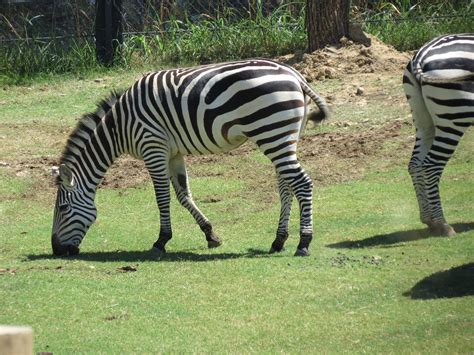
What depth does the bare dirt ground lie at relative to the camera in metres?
14.3

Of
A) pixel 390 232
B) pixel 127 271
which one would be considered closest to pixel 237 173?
pixel 390 232

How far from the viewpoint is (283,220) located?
10688 millimetres

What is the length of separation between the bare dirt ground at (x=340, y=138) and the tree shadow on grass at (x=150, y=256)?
3.33m

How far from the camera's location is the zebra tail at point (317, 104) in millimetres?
10422

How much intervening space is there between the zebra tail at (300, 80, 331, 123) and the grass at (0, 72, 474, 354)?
1390 mm

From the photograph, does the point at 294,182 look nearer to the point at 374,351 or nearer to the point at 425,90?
the point at 425,90

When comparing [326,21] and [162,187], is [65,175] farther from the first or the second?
[326,21]

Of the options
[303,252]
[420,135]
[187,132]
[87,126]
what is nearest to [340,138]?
[420,135]

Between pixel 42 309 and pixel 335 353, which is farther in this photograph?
pixel 42 309

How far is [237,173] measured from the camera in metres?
14.4

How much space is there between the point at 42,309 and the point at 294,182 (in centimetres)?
301

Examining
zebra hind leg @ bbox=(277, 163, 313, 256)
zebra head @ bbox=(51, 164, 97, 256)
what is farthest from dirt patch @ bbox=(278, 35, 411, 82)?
zebra hind leg @ bbox=(277, 163, 313, 256)

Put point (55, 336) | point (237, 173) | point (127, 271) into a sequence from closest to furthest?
point (55, 336), point (127, 271), point (237, 173)

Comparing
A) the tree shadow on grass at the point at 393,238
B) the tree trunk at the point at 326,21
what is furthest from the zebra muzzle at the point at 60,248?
the tree trunk at the point at 326,21
